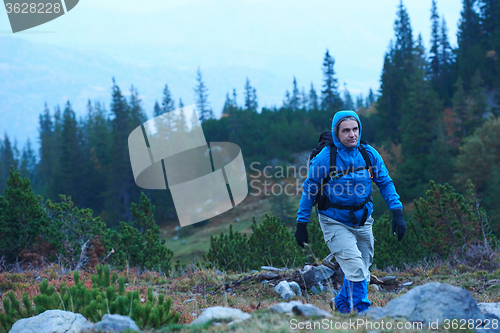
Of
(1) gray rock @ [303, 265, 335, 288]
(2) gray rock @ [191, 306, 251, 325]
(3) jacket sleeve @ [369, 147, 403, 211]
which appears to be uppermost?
(3) jacket sleeve @ [369, 147, 403, 211]

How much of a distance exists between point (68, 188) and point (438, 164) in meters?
40.7

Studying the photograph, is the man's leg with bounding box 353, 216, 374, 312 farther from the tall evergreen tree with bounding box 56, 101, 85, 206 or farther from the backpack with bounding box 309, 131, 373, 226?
the tall evergreen tree with bounding box 56, 101, 85, 206

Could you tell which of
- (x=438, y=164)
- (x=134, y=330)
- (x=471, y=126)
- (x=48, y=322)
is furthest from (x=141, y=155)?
(x=471, y=126)

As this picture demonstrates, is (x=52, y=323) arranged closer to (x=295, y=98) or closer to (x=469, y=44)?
(x=469, y=44)

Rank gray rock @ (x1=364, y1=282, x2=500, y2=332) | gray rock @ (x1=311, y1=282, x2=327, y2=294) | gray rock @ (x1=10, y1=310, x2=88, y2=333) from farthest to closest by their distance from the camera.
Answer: gray rock @ (x1=311, y1=282, x2=327, y2=294) → gray rock @ (x1=10, y1=310, x2=88, y2=333) → gray rock @ (x1=364, y1=282, x2=500, y2=332)

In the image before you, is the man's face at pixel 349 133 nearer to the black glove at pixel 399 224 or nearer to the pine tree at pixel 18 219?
the black glove at pixel 399 224

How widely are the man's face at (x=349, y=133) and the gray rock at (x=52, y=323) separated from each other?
288cm

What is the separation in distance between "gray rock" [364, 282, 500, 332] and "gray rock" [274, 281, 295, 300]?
288 centimetres

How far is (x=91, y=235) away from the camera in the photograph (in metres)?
11.8

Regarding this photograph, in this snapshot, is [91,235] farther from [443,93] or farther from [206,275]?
[443,93]

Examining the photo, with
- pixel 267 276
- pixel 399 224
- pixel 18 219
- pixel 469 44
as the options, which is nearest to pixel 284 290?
pixel 267 276

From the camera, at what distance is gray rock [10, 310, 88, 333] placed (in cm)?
340

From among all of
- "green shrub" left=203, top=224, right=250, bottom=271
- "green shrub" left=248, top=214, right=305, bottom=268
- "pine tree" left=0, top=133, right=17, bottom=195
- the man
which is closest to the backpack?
the man

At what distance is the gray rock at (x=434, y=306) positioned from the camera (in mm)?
2932
